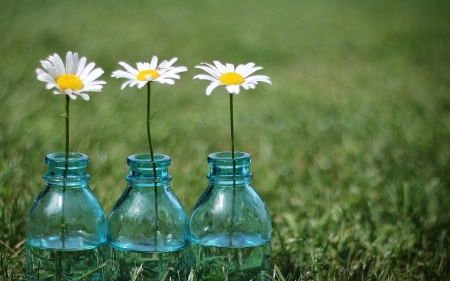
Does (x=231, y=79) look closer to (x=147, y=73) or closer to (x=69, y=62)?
(x=147, y=73)

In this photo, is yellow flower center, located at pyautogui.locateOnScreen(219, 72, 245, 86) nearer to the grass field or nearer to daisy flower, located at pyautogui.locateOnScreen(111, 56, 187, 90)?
daisy flower, located at pyautogui.locateOnScreen(111, 56, 187, 90)

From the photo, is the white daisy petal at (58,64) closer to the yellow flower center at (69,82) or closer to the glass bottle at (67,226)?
the yellow flower center at (69,82)

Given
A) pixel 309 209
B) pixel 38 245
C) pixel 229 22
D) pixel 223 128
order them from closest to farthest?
pixel 38 245
pixel 309 209
pixel 223 128
pixel 229 22

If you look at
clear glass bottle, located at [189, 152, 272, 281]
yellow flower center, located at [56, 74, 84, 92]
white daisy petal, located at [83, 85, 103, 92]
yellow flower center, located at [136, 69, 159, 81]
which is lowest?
clear glass bottle, located at [189, 152, 272, 281]

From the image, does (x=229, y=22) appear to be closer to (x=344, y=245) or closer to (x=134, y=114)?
(x=134, y=114)

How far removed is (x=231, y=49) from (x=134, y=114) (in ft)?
6.65

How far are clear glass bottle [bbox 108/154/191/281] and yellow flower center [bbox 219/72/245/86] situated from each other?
0.76ft

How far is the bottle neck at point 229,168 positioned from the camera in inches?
64.6

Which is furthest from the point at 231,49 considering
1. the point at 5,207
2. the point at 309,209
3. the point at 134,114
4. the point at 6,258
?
the point at 6,258

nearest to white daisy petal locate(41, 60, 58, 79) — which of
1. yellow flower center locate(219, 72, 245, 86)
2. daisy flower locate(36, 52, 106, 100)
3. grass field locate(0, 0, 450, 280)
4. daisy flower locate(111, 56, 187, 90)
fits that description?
daisy flower locate(36, 52, 106, 100)

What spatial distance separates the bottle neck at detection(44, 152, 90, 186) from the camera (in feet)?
5.22

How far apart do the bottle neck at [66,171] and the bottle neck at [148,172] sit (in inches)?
4.4

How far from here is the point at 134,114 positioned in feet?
13.5

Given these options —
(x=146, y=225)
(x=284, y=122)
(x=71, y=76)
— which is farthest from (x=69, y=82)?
(x=284, y=122)
